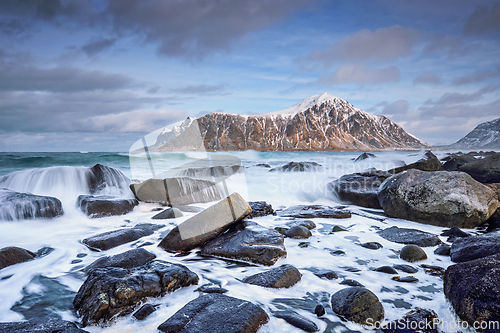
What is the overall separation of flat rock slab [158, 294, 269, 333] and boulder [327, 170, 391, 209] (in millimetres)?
5243

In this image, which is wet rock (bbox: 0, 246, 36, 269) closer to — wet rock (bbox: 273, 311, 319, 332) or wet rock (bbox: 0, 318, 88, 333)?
wet rock (bbox: 0, 318, 88, 333)

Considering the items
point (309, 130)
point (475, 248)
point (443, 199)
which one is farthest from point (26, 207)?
point (309, 130)

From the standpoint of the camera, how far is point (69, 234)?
A: 473 cm

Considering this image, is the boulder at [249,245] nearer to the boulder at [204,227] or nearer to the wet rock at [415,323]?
the boulder at [204,227]

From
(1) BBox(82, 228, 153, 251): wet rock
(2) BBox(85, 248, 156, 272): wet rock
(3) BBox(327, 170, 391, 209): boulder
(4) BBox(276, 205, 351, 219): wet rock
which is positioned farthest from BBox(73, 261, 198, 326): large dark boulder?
(3) BBox(327, 170, 391, 209): boulder

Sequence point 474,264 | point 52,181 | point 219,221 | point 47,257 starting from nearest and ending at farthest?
point 474,264 < point 47,257 < point 219,221 < point 52,181

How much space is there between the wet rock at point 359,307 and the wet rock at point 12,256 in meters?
3.72

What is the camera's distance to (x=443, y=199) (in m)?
4.79

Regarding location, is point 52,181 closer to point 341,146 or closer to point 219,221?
point 219,221

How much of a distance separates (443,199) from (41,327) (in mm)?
5697

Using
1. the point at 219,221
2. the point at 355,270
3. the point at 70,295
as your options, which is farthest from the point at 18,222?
the point at 355,270

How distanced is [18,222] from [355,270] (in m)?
5.93

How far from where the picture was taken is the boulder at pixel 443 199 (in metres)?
4.63

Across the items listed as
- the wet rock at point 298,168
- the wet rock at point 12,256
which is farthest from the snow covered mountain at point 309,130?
the wet rock at point 12,256
